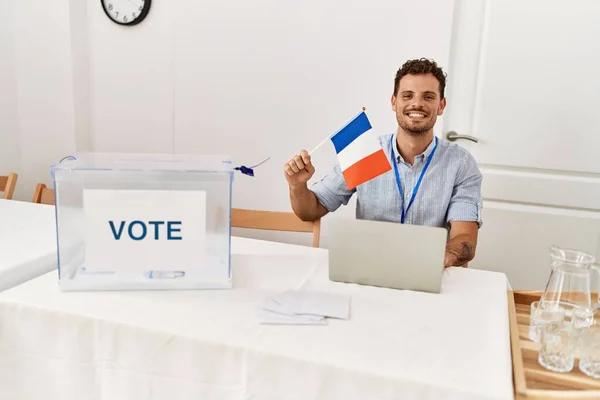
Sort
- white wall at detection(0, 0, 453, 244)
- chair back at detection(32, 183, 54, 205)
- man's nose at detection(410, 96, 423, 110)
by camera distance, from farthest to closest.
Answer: white wall at detection(0, 0, 453, 244) < chair back at detection(32, 183, 54, 205) < man's nose at detection(410, 96, 423, 110)

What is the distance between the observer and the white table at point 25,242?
1.29 meters

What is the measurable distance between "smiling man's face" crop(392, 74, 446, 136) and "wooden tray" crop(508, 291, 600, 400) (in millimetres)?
855

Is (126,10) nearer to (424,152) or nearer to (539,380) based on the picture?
(424,152)

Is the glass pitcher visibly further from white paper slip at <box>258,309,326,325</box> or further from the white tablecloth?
white paper slip at <box>258,309,326,325</box>

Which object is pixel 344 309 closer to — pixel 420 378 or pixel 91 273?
pixel 420 378

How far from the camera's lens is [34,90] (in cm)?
300

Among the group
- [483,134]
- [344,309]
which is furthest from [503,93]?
[344,309]

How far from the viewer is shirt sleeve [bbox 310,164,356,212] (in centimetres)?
191

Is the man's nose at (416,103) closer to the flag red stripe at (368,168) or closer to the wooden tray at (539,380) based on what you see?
the flag red stripe at (368,168)

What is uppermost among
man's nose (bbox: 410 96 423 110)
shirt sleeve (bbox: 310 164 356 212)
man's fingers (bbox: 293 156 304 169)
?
man's nose (bbox: 410 96 423 110)

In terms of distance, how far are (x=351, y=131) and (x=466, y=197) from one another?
66 cm

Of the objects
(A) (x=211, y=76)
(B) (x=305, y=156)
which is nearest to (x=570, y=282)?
(B) (x=305, y=156)

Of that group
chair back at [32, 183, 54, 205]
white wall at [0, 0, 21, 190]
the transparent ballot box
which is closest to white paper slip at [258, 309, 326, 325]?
the transparent ballot box

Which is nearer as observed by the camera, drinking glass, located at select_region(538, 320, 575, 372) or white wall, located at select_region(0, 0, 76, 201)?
drinking glass, located at select_region(538, 320, 575, 372)
